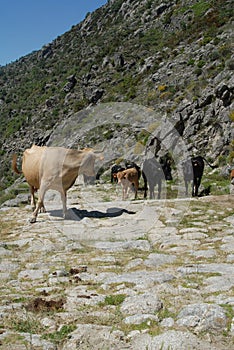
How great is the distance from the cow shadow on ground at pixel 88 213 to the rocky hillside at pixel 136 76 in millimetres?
10276

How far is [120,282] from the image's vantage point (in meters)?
5.25

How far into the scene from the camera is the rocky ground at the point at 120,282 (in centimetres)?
362

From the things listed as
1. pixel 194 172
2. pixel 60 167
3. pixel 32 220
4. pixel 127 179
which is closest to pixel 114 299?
pixel 32 220

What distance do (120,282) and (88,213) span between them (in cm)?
668

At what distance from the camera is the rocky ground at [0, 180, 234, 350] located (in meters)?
3.62

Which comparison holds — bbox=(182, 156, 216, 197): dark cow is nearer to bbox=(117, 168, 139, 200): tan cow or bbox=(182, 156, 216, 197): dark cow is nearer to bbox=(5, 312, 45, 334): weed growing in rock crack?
bbox=(117, 168, 139, 200): tan cow

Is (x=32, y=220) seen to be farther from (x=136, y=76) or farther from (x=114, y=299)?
(x=136, y=76)

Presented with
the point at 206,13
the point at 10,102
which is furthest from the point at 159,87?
the point at 10,102

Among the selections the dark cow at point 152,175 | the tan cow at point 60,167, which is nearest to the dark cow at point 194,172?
the dark cow at point 152,175

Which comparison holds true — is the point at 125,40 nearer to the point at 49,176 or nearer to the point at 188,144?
the point at 188,144

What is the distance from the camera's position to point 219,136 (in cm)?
2381

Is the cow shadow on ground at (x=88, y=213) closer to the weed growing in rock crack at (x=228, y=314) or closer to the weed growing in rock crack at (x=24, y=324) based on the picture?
the weed growing in rock crack at (x=24, y=324)

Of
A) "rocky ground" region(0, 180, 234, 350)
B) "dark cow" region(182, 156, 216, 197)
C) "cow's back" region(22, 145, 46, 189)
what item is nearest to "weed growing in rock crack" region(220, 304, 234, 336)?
"rocky ground" region(0, 180, 234, 350)

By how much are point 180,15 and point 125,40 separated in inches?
489
